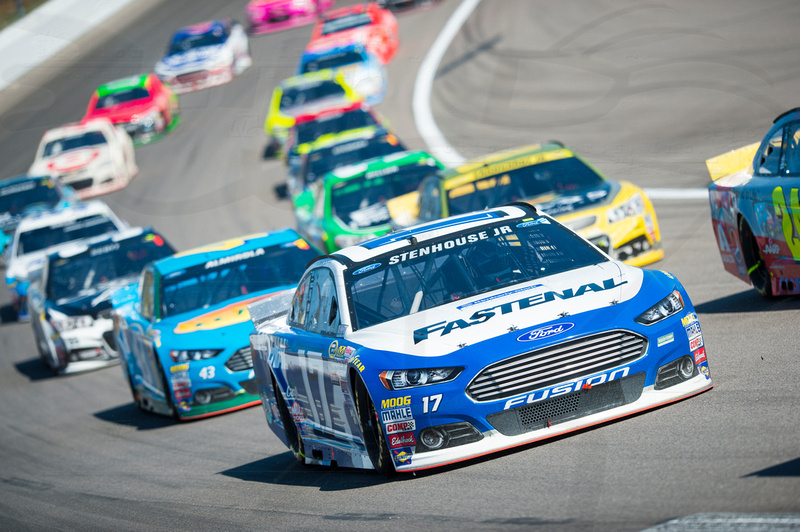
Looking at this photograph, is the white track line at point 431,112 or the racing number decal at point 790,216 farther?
the white track line at point 431,112

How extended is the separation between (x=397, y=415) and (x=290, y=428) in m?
2.14

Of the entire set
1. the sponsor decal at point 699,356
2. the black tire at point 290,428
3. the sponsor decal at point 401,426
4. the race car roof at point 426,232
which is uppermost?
the race car roof at point 426,232

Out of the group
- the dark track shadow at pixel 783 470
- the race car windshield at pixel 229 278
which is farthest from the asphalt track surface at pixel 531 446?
the race car windshield at pixel 229 278

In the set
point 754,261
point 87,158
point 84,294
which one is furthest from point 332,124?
point 754,261

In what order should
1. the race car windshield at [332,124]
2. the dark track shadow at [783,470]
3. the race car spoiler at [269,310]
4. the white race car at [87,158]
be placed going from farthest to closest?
the white race car at [87,158] < the race car windshield at [332,124] < the race car spoiler at [269,310] < the dark track shadow at [783,470]

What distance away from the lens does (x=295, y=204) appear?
60.8ft

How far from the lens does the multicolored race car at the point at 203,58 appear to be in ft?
112

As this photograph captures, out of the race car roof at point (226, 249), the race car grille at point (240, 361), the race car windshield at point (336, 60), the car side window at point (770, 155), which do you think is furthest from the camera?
the race car windshield at point (336, 60)

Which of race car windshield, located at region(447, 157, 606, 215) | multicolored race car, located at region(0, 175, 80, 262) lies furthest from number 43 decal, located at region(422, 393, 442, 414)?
multicolored race car, located at region(0, 175, 80, 262)

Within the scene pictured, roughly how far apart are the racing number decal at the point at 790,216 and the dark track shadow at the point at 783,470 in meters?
3.17

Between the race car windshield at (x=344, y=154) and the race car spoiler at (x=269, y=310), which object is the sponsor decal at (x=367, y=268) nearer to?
the race car spoiler at (x=269, y=310)

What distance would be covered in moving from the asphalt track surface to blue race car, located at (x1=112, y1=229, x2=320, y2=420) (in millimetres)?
320

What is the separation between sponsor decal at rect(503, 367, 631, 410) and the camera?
6.18 metres

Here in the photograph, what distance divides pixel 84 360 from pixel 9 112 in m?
26.4
